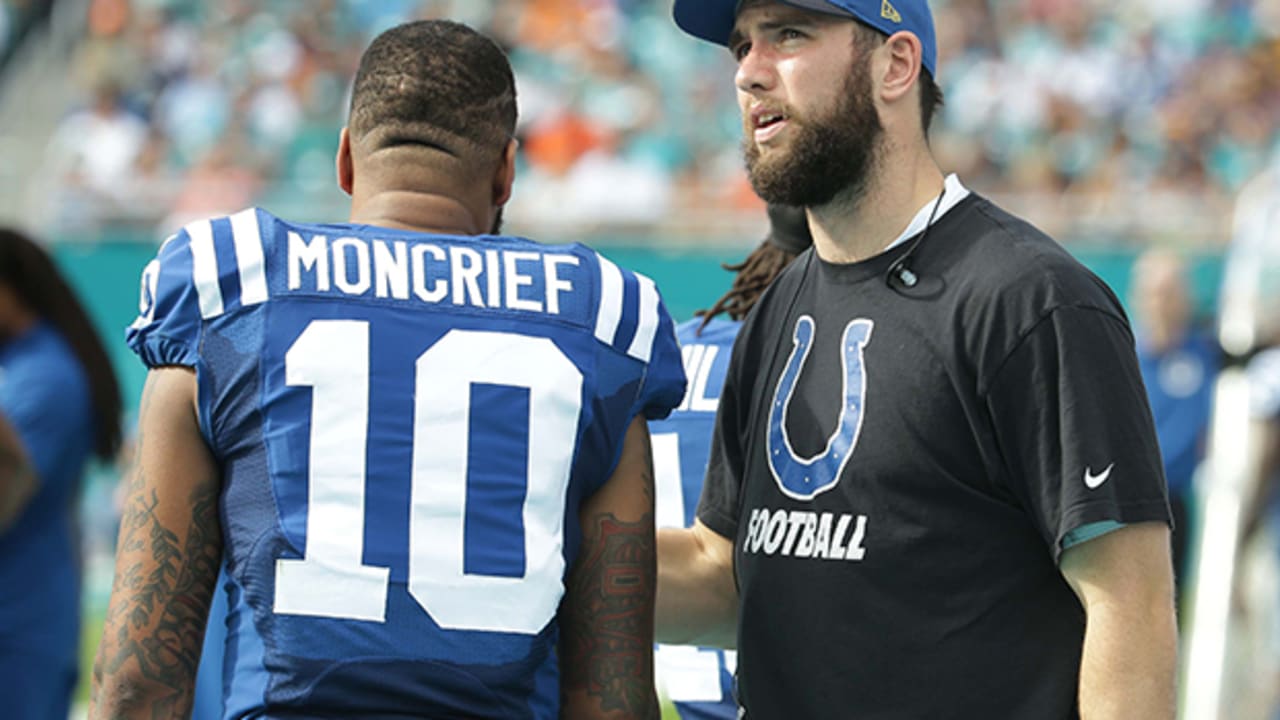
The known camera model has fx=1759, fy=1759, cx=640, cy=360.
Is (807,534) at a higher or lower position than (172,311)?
lower

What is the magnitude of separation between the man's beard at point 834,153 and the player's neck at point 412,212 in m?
0.52

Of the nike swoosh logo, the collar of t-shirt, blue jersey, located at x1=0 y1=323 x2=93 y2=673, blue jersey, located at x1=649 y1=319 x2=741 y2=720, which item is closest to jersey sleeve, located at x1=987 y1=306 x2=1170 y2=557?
the nike swoosh logo

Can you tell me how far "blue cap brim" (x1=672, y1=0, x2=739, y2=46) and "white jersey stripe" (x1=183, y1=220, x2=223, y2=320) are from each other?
950 millimetres

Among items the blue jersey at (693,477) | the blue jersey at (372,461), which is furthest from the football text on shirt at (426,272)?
the blue jersey at (693,477)

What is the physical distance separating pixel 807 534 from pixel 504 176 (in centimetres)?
75

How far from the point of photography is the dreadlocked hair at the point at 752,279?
13.2 ft

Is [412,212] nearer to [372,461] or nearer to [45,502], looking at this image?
[372,461]

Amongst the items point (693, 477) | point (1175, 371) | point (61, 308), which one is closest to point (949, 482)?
point (693, 477)

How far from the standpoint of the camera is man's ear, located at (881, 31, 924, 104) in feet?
9.39

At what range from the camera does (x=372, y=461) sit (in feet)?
8.17

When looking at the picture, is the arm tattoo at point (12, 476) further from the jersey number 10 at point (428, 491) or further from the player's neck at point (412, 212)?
the jersey number 10 at point (428, 491)

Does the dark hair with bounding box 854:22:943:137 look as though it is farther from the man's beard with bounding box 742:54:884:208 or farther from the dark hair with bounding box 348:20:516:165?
the dark hair with bounding box 348:20:516:165

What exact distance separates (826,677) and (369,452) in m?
0.78

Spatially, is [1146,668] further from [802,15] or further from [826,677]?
[802,15]
